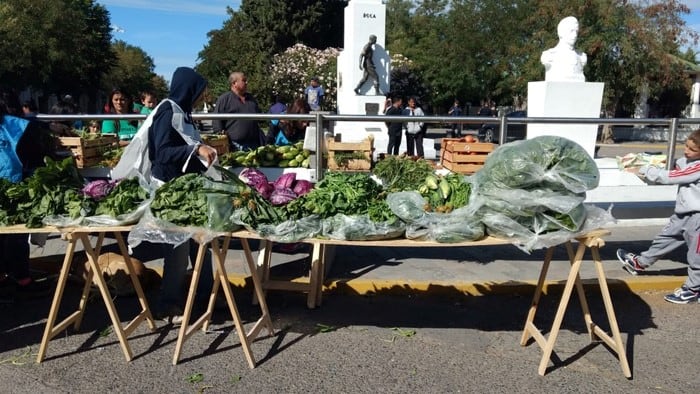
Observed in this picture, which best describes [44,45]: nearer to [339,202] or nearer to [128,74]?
[339,202]

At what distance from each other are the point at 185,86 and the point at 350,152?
2.75 metres

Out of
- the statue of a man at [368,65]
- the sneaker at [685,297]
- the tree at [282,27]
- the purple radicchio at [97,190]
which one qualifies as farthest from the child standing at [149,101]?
the tree at [282,27]

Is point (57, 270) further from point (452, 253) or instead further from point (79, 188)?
point (452, 253)

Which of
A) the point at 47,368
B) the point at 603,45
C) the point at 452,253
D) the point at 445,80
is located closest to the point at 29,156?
the point at 47,368

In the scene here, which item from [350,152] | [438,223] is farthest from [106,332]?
[350,152]

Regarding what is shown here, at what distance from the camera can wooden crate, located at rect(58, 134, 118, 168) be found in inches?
251

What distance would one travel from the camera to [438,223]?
148 inches

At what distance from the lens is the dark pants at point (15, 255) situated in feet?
16.5

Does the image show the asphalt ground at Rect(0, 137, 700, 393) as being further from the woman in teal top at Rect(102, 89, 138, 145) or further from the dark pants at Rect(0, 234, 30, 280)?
the woman in teal top at Rect(102, 89, 138, 145)

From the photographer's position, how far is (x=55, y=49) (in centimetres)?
3052

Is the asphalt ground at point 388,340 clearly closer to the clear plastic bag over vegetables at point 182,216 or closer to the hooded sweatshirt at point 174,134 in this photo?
the clear plastic bag over vegetables at point 182,216

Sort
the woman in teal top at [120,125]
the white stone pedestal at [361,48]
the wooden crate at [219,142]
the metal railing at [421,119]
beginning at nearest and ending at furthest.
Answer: the metal railing at [421,119] → the wooden crate at [219,142] → the woman in teal top at [120,125] → the white stone pedestal at [361,48]

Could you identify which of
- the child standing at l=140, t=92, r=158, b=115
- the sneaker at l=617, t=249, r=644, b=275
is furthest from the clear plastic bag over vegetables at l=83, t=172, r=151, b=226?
the child standing at l=140, t=92, r=158, b=115

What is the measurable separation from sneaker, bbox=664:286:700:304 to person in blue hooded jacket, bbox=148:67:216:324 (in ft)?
14.2
